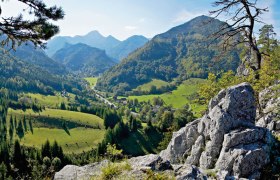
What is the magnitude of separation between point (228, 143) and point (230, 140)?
0.88 ft

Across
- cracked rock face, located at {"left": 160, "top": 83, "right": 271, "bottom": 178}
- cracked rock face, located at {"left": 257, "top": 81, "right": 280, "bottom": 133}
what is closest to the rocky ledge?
cracked rock face, located at {"left": 160, "top": 83, "right": 271, "bottom": 178}

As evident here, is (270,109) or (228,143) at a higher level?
(270,109)

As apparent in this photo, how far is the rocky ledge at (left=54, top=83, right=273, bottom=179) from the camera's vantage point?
18.6 metres

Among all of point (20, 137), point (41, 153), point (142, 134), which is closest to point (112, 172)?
point (41, 153)

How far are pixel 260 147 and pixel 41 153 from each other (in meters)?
118

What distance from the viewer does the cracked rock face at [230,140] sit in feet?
62.2

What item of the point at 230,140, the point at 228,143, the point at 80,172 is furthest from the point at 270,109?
the point at 80,172

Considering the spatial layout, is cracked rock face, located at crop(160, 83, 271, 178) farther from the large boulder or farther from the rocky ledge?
the large boulder

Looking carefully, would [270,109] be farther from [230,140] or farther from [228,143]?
[228,143]

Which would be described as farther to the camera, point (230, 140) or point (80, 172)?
point (230, 140)

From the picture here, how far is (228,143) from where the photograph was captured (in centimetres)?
2061

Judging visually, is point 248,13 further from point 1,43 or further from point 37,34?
point 1,43

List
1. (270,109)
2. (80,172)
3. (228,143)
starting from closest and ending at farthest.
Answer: (80,172) → (228,143) → (270,109)

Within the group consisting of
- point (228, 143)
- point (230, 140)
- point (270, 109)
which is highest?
point (270, 109)
